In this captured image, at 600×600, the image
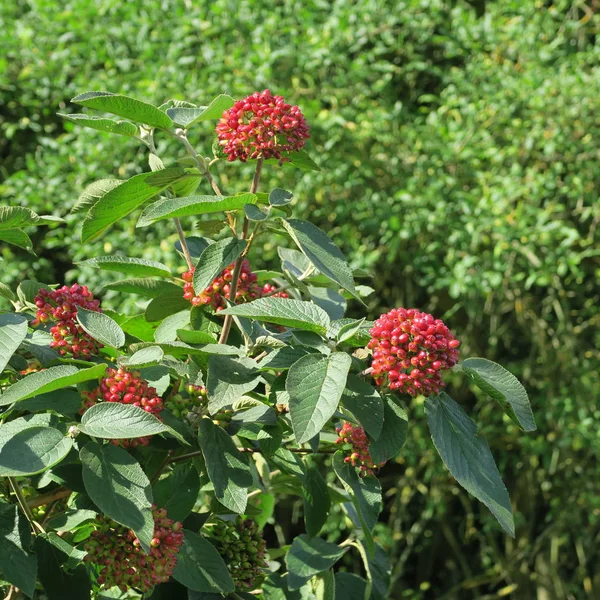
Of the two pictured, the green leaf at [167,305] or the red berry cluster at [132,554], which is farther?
the green leaf at [167,305]

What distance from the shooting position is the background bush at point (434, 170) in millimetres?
3303

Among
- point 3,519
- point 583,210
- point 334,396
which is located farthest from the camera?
point 583,210

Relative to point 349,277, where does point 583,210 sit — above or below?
below

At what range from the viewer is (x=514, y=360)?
383cm

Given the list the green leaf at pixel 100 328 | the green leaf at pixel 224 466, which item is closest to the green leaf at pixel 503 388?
the green leaf at pixel 224 466

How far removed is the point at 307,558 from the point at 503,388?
46cm

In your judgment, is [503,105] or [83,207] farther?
[503,105]

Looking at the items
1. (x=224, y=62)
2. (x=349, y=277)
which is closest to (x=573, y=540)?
(x=224, y=62)

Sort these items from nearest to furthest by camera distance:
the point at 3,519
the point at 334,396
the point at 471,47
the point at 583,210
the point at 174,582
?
1. the point at 334,396
2. the point at 3,519
3. the point at 174,582
4. the point at 583,210
5. the point at 471,47

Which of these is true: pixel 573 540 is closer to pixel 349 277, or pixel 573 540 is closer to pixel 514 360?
pixel 514 360

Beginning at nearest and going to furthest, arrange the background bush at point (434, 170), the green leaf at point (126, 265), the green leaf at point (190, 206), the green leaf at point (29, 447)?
the green leaf at point (29, 447), the green leaf at point (190, 206), the green leaf at point (126, 265), the background bush at point (434, 170)

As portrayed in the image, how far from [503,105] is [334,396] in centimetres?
275

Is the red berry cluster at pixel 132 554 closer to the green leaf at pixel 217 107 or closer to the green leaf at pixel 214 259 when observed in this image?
the green leaf at pixel 214 259

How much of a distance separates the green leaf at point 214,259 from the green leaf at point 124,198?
4.3 inches
